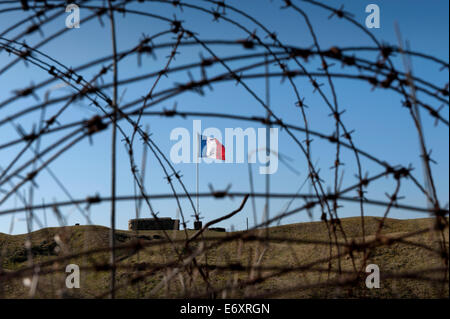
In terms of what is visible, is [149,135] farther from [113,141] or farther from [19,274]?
[19,274]

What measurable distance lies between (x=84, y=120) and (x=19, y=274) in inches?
32.9

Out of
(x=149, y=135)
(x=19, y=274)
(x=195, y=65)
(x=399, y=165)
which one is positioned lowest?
(x=19, y=274)

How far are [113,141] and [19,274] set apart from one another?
79 centimetres

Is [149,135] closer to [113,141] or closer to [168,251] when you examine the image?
[113,141]

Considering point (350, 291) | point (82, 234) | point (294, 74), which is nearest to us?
point (294, 74)

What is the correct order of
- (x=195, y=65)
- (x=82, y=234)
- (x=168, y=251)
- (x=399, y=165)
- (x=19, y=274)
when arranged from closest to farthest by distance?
1. (x=19, y=274)
2. (x=195, y=65)
3. (x=399, y=165)
4. (x=168, y=251)
5. (x=82, y=234)

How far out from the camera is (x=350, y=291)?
3547mm

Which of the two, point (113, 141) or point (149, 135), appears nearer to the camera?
point (113, 141)

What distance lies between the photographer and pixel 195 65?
2.68 meters
